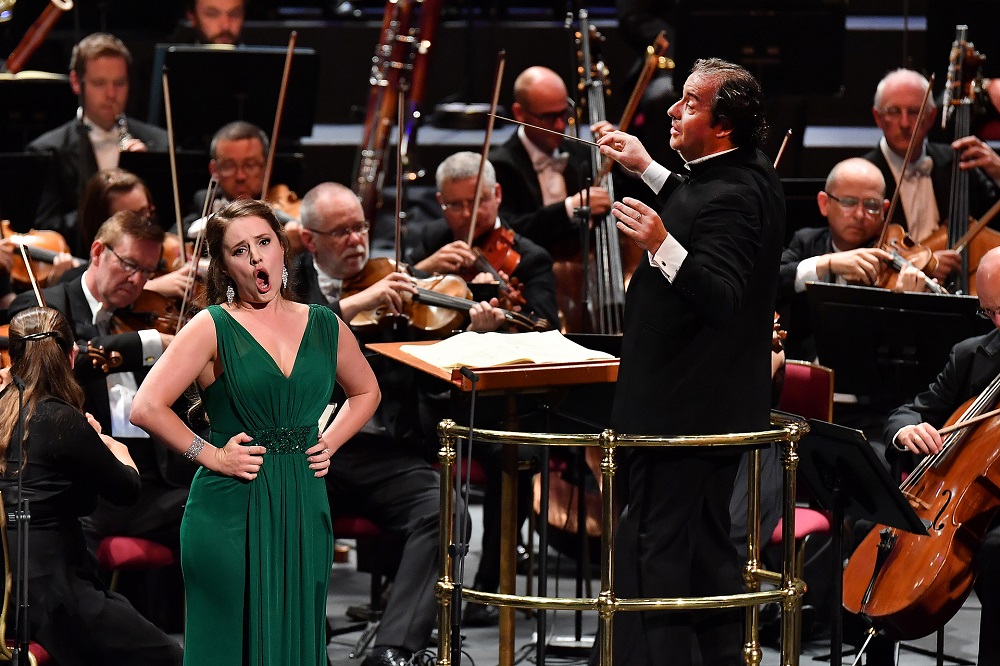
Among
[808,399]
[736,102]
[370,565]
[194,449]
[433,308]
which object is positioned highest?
[736,102]

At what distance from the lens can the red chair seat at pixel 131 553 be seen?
3992 mm

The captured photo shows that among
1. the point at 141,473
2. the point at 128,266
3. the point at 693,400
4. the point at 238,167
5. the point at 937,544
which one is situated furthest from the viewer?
the point at 238,167

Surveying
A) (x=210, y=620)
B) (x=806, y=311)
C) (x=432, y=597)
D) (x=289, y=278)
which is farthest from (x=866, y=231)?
(x=210, y=620)

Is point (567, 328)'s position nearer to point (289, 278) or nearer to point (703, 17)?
point (703, 17)

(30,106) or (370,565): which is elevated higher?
(30,106)

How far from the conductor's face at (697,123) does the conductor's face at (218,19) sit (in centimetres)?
370

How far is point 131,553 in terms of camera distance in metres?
4.00

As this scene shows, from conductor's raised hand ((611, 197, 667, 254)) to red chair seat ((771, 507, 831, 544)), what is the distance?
1.46m

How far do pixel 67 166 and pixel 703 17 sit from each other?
259 cm

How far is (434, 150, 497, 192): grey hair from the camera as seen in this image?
16.4 ft

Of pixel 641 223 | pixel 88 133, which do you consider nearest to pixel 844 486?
pixel 641 223

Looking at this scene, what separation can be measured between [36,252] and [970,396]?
3.01 metres

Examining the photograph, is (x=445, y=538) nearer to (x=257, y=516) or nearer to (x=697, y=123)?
(x=257, y=516)

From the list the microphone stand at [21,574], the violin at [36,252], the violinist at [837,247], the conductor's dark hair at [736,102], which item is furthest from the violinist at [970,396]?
the violin at [36,252]
